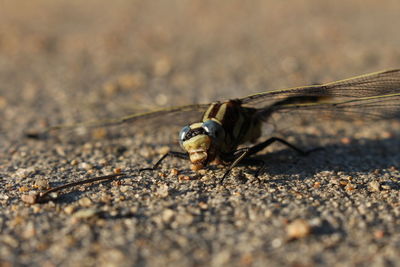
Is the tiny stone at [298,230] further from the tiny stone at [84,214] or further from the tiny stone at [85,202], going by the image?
the tiny stone at [85,202]

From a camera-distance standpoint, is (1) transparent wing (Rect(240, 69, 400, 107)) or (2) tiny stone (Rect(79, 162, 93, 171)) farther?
(2) tiny stone (Rect(79, 162, 93, 171))

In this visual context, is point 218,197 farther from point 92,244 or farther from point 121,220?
point 92,244

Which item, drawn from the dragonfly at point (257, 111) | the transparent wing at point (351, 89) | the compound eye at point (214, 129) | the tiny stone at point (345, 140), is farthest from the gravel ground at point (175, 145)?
the transparent wing at point (351, 89)

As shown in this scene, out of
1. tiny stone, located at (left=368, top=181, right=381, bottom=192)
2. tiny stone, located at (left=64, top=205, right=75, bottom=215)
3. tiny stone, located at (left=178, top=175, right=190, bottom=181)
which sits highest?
tiny stone, located at (left=64, top=205, right=75, bottom=215)

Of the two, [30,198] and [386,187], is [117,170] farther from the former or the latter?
[386,187]

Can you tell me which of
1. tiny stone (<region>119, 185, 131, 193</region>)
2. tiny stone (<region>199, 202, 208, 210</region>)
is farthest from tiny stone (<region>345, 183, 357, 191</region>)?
tiny stone (<region>119, 185, 131, 193</region>)

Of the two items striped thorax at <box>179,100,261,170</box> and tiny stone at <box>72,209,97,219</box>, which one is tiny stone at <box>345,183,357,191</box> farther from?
tiny stone at <box>72,209,97,219</box>

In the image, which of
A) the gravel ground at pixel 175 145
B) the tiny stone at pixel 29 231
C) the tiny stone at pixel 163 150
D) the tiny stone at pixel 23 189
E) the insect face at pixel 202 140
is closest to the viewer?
the gravel ground at pixel 175 145

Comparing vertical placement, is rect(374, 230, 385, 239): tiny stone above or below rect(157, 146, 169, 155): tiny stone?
below

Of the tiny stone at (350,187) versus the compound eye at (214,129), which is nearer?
the tiny stone at (350,187)
